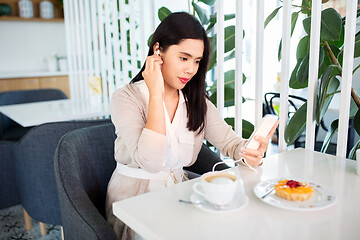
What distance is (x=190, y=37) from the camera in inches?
51.8

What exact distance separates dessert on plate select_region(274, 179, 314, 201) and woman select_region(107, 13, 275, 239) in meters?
0.26

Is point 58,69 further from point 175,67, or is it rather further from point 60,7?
point 175,67

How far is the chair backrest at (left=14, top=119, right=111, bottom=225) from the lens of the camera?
5.90 feet

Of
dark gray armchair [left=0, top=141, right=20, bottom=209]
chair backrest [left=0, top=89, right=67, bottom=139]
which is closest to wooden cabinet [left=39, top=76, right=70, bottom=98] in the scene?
chair backrest [left=0, top=89, right=67, bottom=139]

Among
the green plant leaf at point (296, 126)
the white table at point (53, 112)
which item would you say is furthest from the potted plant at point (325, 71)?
the white table at point (53, 112)

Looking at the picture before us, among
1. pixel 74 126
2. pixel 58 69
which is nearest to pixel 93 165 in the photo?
pixel 74 126

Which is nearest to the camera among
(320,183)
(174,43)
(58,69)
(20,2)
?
(320,183)

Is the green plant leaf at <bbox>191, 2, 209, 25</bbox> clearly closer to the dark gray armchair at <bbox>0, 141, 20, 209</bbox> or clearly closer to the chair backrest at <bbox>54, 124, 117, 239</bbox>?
Result: the chair backrest at <bbox>54, 124, 117, 239</bbox>

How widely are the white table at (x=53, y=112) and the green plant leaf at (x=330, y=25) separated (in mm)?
1644

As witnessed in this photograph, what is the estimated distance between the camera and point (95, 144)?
4.82 ft

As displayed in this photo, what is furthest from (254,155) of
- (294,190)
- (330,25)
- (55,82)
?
(55,82)

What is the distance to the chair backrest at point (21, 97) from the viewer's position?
3055mm

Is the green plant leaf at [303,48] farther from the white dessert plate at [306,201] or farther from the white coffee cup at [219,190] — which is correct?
the white coffee cup at [219,190]

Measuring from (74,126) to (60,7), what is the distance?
4.10m
